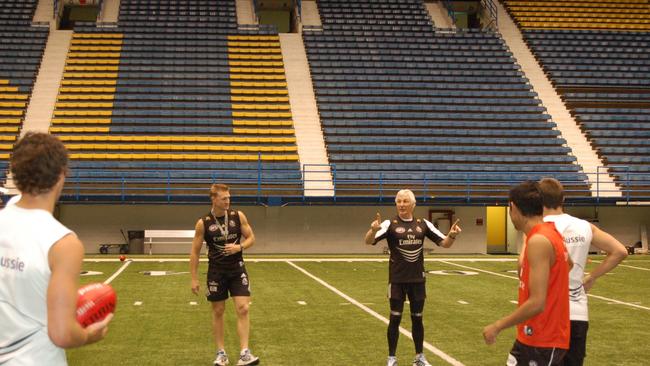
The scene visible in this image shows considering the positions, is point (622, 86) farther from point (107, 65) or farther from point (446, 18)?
point (107, 65)

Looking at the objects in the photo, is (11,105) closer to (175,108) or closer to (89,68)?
(89,68)

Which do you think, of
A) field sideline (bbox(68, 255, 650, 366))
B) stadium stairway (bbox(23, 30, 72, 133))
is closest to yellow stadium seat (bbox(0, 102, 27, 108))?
stadium stairway (bbox(23, 30, 72, 133))

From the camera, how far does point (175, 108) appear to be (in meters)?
30.1

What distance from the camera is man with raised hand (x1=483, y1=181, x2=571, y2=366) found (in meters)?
4.05

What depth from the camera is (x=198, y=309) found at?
12094 millimetres

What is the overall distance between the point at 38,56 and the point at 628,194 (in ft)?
82.8

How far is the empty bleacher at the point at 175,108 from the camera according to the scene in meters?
26.2

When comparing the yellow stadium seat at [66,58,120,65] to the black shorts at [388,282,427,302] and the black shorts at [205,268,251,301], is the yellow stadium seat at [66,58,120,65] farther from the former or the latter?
the black shorts at [388,282,427,302]

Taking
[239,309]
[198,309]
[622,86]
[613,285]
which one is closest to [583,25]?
[622,86]

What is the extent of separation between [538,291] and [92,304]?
2364mm

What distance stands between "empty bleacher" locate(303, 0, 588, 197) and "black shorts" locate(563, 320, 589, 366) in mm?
20505

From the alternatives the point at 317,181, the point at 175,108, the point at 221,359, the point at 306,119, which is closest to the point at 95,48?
the point at 175,108

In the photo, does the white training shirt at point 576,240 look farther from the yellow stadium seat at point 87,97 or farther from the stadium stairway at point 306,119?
the yellow stadium seat at point 87,97

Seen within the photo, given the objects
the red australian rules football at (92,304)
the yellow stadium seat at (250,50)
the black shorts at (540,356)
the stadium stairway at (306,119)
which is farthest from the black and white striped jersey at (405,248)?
the yellow stadium seat at (250,50)
